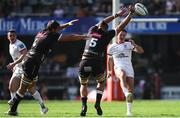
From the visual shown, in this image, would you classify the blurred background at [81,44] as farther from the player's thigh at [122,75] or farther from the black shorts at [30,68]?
the black shorts at [30,68]

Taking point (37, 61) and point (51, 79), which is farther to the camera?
point (51, 79)

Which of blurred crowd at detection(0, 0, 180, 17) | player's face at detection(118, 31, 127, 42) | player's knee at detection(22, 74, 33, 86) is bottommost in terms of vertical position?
blurred crowd at detection(0, 0, 180, 17)

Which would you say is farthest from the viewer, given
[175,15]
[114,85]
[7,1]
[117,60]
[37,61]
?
[7,1]

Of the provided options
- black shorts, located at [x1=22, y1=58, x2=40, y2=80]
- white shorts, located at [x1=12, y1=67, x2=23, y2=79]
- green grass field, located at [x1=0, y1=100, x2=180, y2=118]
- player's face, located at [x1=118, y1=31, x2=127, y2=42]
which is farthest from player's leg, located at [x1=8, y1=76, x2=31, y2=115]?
player's face, located at [x1=118, y1=31, x2=127, y2=42]

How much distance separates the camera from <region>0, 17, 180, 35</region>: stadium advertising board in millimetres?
36875

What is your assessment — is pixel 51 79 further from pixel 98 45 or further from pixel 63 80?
pixel 98 45

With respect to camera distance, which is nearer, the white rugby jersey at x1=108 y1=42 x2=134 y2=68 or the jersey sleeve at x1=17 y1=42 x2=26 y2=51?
the jersey sleeve at x1=17 y1=42 x2=26 y2=51

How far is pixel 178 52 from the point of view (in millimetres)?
41188

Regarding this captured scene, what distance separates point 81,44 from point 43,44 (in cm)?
2256

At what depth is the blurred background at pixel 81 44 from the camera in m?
Result: 37.1

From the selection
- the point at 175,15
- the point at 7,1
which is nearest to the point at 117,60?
the point at 175,15

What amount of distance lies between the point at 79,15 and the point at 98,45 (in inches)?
752

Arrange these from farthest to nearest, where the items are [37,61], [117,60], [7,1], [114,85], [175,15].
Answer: [7,1], [175,15], [114,85], [117,60], [37,61]

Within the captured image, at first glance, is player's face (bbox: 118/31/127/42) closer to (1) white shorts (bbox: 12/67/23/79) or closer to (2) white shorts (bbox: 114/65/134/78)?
(2) white shorts (bbox: 114/65/134/78)
